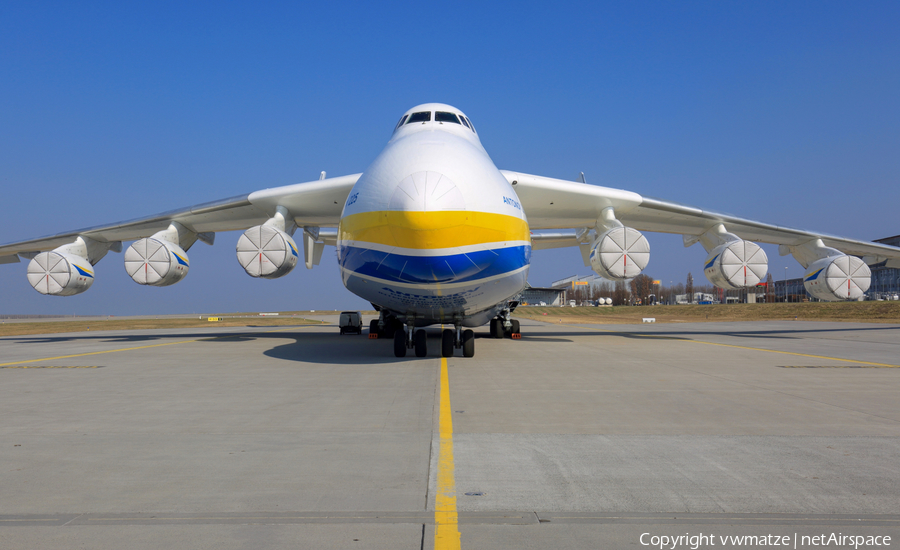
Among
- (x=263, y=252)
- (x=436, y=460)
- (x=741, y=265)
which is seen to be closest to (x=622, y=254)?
(x=741, y=265)

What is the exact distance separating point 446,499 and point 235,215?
14688mm

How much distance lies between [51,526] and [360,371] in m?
6.26

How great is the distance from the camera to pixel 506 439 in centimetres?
454

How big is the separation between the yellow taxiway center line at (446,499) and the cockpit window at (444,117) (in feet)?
26.1

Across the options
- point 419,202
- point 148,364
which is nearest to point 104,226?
point 148,364

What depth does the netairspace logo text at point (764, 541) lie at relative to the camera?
259 centimetres

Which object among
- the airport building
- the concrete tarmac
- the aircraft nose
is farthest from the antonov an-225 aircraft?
the airport building

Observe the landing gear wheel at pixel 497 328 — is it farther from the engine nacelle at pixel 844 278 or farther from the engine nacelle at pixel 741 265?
the engine nacelle at pixel 844 278

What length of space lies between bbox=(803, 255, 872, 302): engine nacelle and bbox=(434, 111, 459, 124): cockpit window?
1137cm

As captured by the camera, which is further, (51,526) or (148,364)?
(148,364)

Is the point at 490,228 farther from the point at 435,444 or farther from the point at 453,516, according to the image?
the point at 453,516

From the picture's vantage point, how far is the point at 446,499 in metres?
3.13

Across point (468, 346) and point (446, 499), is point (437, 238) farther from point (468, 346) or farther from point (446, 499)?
point (446, 499)

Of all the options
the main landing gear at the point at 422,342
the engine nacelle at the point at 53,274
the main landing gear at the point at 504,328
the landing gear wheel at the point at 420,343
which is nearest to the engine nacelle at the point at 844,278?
the main landing gear at the point at 504,328
